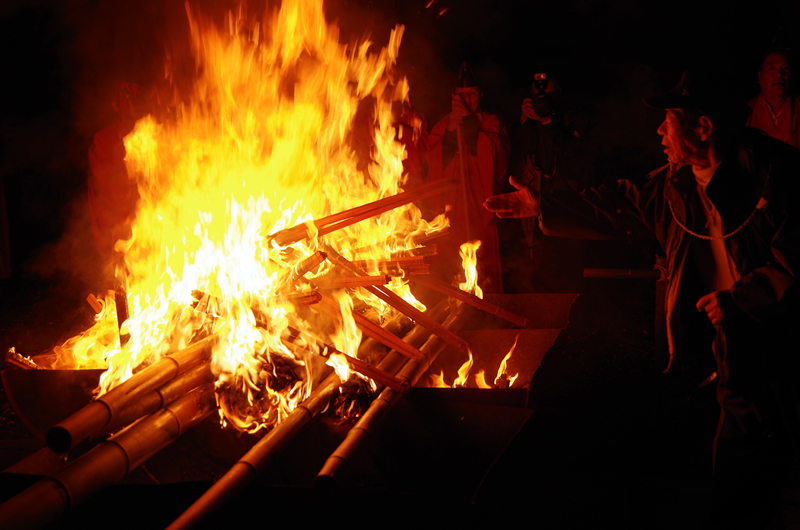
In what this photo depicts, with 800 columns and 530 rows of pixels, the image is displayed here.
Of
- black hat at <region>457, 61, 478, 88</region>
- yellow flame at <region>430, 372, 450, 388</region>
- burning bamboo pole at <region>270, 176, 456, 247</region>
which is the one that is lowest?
yellow flame at <region>430, 372, 450, 388</region>

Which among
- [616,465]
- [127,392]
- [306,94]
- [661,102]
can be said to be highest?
[306,94]

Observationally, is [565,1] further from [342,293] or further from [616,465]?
[616,465]

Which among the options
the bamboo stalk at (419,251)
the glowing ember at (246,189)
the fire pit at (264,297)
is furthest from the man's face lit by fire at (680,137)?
the glowing ember at (246,189)

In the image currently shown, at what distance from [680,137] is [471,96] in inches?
138

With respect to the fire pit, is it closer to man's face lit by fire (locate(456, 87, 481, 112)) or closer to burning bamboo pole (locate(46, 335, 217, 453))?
burning bamboo pole (locate(46, 335, 217, 453))

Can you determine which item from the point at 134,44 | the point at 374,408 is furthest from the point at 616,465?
the point at 134,44

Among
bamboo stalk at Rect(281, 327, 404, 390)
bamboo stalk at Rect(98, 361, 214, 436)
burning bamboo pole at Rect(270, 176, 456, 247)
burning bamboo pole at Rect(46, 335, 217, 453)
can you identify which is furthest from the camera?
burning bamboo pole at Rect(270, 176, 456, 247)

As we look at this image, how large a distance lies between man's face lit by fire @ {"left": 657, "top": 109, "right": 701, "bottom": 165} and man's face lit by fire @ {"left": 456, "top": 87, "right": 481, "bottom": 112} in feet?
11.2

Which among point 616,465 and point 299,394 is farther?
point 299,394

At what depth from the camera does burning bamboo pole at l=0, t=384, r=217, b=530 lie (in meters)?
2.05

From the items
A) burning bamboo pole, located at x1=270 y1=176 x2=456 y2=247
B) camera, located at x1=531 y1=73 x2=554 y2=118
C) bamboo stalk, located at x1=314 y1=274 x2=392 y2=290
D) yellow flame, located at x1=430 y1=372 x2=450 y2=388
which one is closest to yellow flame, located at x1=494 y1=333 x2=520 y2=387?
yellow flame, located at x1=430 y1=372 x2=450 y2=388

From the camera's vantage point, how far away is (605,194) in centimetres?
297

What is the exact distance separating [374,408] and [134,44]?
23.8 feet

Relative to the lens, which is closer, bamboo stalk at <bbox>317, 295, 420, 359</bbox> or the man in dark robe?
the man in dark robe
